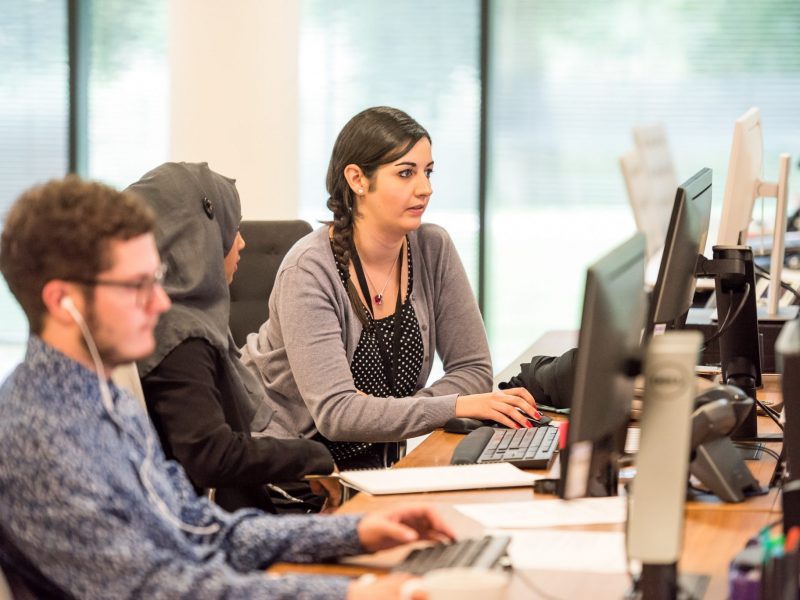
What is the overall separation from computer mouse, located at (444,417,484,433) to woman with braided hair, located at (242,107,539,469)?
0.02 metres

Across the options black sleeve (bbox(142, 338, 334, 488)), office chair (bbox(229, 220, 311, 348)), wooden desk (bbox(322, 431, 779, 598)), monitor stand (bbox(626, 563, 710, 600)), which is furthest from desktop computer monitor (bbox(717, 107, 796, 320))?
monitor stand (bbox(626, 563, 710, 600))

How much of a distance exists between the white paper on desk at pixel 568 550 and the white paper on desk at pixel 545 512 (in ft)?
0.13

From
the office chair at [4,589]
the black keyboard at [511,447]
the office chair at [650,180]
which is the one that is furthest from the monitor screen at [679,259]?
the office chair at [650,180]

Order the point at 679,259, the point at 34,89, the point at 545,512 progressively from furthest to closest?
the point at 34,89 < the point at 679,259 < the point at 545,512

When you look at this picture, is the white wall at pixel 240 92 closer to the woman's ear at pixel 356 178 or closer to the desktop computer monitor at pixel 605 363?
the woman's ear at pixel 356 178

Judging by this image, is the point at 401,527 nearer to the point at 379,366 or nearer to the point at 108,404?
the point at 108,404

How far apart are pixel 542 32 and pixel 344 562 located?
4.30m

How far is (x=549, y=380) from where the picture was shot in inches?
106

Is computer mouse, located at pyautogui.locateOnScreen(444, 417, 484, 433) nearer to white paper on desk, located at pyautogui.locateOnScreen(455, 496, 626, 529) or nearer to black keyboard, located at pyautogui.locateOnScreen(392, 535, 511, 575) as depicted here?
white paper on desk, located at pyautogui.locateOnScreen(455, 496, 626, 529)

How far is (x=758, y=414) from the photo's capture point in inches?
105

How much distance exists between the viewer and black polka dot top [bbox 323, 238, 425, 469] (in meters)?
2.75

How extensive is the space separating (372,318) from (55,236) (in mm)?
1476

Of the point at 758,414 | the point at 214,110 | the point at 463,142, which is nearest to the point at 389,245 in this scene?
the point at 758,414

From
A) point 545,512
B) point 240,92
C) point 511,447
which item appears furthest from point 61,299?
point 240,92
